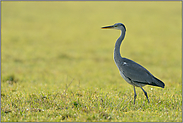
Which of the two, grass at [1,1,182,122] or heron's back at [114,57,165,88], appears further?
heron's back at [114,57,165,88]

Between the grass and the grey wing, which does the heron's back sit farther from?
the grass

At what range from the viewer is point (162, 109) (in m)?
5.25

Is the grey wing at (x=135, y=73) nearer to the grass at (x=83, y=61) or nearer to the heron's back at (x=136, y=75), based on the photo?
the heron's back at (x=136, y=75)

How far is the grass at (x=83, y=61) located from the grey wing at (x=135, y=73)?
0.59m

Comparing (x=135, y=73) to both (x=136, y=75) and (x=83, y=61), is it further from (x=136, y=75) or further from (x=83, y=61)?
(x=83, y=61)

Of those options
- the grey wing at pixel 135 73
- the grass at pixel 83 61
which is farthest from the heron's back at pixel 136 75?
the grass at pixel 83 61

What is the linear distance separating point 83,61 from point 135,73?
874cm

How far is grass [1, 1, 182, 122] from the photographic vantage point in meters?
5.09

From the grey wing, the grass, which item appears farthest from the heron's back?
the grass

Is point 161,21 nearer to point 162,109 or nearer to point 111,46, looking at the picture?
point 111,46

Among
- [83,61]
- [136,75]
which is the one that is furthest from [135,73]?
[83,61]

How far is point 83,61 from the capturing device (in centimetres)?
1436

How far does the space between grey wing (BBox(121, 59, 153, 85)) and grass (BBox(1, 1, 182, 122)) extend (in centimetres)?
59

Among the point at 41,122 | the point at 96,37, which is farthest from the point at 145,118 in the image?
the point at 96,37
